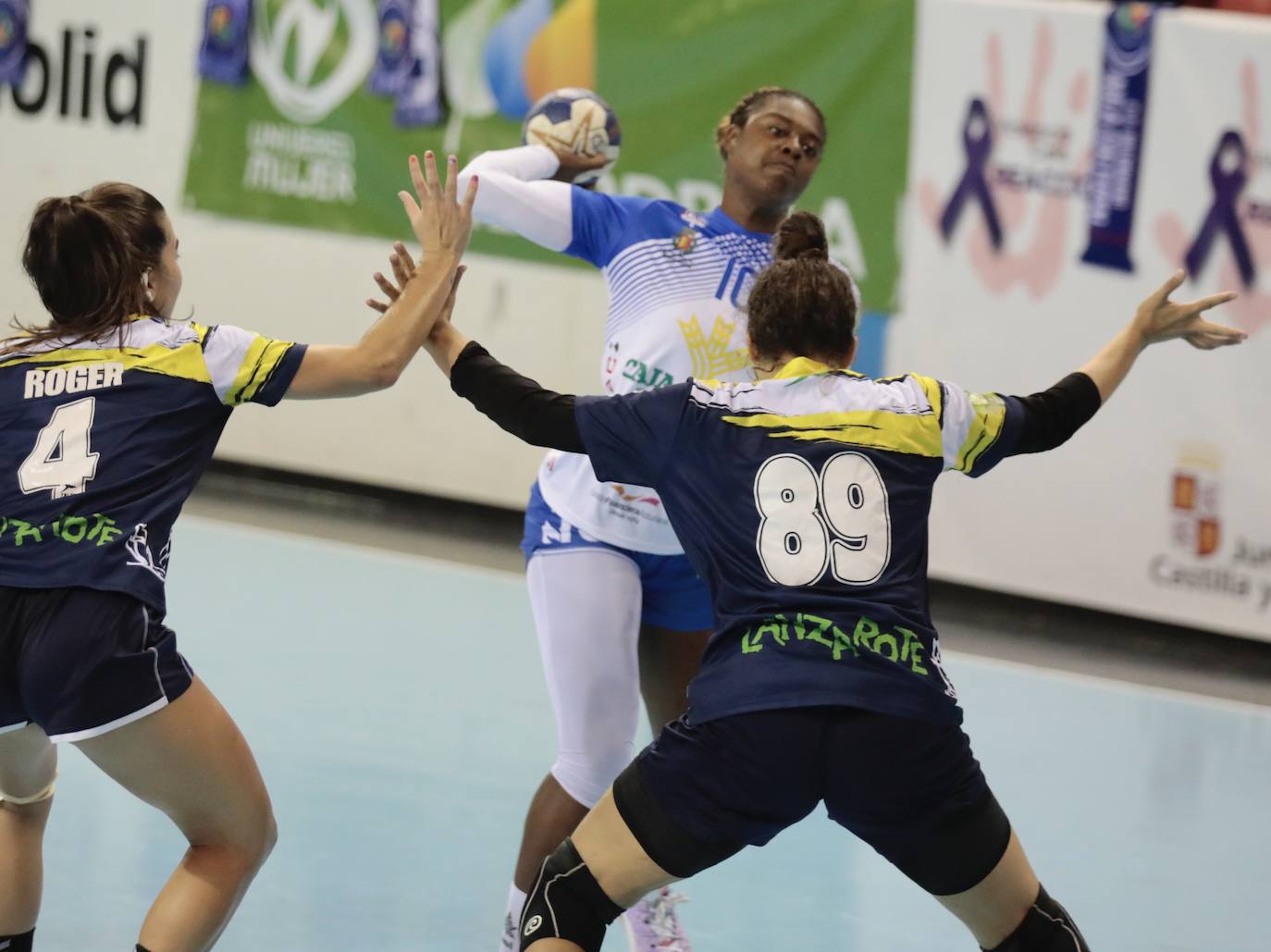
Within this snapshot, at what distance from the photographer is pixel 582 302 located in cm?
832

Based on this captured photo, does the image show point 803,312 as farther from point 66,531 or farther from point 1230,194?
point 1230,194

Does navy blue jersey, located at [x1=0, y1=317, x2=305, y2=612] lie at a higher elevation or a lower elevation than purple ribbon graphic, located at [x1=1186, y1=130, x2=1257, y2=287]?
lower

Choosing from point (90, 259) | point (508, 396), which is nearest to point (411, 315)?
point (508, 396)

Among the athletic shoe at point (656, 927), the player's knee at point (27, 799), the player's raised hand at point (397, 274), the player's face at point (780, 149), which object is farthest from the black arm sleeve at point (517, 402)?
the athletic shoe at point (656, 927)

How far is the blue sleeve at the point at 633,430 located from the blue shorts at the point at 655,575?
2.66 feet

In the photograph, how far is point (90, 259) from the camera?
3160mm

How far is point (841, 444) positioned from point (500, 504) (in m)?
5.80

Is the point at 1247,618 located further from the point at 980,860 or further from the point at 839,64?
the point at 980,860

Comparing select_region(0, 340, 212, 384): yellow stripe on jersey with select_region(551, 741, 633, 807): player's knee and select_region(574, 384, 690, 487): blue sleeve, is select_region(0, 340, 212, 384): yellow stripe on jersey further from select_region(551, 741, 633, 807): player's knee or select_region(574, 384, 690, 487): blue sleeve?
select_region(551, 741, 633, 807): player's knee

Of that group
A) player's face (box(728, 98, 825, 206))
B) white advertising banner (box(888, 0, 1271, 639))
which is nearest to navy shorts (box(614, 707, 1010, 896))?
player's face (box(728, 98, 825, 206))

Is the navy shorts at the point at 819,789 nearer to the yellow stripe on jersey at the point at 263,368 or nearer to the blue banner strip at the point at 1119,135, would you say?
the yellow stripe on jersey at the point at 263,368

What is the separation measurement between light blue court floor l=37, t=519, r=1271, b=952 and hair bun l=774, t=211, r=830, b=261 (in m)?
1.72

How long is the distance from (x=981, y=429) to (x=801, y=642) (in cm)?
53

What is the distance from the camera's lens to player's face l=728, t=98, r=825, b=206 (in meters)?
4.02
